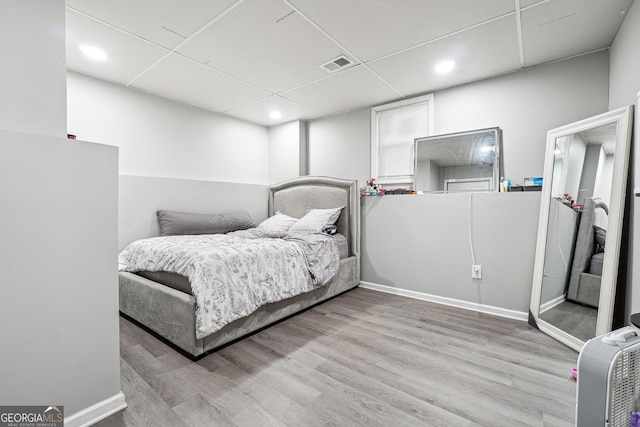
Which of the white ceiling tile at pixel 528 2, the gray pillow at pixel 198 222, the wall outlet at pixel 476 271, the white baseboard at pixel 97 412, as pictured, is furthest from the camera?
the gray pillow at pixel 198 222

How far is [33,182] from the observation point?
1136 millimetres

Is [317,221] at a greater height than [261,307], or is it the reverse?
[317,221]

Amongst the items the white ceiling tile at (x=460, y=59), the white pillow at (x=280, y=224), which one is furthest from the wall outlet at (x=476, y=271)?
the white pillow at (x=280, y=224)

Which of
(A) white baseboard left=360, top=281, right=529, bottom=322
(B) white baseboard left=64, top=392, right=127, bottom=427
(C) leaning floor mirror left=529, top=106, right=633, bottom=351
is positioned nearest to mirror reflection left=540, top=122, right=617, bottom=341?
(C) leaning floor mirror left=529, top=106, right=633, bottom=351

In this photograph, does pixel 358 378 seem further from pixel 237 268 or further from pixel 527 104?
pixel 527 104

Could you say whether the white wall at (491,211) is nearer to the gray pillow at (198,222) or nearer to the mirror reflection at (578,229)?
the mirror reflection at (578,229)

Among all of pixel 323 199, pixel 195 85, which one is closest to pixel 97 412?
pixel 323 199

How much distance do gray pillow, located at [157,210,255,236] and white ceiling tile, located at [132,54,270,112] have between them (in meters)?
1.38

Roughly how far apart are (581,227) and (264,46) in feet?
9.20

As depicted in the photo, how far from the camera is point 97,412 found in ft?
4.24

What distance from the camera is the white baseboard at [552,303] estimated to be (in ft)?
6.93

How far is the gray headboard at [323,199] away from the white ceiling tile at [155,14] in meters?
2.12

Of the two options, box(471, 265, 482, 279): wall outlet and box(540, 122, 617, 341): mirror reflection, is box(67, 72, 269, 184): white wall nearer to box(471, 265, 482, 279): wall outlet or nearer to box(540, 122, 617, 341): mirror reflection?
box(471, 265, 482, 279): wall outlet

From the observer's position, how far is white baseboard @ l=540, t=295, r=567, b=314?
211 cm
